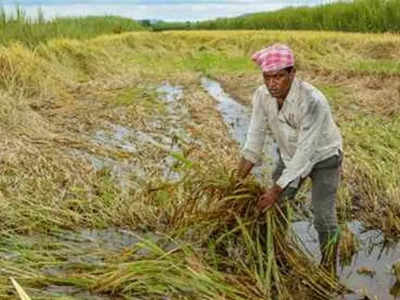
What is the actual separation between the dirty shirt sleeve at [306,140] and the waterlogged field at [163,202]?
34 cm

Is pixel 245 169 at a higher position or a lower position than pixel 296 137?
lower

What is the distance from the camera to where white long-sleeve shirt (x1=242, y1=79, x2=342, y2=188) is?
338 cm

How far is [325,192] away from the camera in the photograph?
3670mm

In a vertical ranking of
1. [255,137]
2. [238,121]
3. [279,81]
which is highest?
A: [279,81]

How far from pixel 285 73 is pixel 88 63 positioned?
9.93m

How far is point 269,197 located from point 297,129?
0.41 metres

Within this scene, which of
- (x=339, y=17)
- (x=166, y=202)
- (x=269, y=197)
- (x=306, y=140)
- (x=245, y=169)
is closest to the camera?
(x=306, y=140)

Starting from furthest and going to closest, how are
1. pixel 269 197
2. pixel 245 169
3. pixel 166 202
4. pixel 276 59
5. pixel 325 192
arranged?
pixel 166 202, pixel 245 169, pixel 325 192, pixel 269 197, pixel 276 59

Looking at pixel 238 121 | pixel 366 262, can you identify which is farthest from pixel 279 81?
pixel 238 121

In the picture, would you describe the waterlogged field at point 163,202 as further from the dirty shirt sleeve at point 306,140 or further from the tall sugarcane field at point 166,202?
the dirty shirt sleeve at point 306,140

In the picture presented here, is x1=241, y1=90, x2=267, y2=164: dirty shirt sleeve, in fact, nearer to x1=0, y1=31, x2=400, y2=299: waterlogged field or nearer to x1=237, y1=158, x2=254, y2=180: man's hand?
x1=237, y1=158, x2=254, y2=180: man's hand

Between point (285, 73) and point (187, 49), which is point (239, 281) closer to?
point (285, 73)

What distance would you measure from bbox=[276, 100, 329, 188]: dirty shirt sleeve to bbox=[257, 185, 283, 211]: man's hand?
0.06m

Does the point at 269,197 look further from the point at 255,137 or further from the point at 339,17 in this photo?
the point at 339,17
